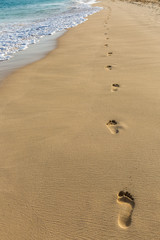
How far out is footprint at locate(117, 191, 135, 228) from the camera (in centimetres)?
167

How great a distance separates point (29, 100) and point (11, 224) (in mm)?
2373

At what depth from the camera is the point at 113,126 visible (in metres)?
2.84

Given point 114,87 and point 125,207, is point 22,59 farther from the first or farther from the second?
point 125,207

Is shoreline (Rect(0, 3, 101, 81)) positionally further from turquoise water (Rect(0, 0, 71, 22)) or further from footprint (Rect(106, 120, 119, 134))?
turquoise water (Rect(0, 0, 71, 22))

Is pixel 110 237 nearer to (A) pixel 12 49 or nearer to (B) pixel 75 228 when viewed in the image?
(B) pixel 75 228

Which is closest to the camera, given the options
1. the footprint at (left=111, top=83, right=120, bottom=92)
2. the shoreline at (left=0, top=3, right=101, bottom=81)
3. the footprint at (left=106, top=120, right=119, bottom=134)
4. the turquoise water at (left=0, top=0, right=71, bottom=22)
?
the footprint at (left=106, top=120, right=119, bottom=134)

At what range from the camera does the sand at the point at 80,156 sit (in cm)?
170

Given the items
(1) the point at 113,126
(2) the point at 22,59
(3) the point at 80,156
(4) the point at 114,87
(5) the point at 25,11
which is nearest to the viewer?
(3) the point at 80,156

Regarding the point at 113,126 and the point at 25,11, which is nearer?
the point at 113,126

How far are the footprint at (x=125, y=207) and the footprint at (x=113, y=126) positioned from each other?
99cm

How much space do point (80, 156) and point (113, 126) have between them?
29.5 inches

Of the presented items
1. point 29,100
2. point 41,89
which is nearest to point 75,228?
point 29,100

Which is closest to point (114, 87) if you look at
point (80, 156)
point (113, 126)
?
point (113, 126)

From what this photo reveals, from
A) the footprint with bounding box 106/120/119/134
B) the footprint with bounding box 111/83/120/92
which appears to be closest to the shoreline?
the footprint with bounding box 111/83/120/92
